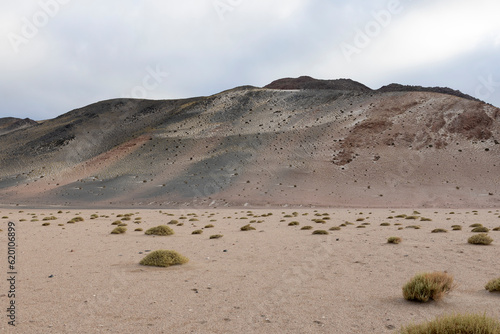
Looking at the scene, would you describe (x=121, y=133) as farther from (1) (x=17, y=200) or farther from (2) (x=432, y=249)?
(2) (x=432, y=249)

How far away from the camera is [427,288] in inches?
295

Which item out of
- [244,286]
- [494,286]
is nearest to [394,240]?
[494,286]

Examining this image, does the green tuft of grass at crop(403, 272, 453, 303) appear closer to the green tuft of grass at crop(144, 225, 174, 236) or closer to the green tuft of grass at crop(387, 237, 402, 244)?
the green tuft of grass at crop(387, 237, 402, 244)

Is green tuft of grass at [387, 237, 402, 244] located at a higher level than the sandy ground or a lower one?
lower

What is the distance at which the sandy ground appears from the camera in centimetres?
666

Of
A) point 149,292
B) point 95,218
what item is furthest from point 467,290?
point 95,218

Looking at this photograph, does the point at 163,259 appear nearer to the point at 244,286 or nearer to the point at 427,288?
the point at 244,286

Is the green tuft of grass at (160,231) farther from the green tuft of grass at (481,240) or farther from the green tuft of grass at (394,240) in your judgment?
the green tuft of grass at (481,240)

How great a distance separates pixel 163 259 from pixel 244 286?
3666 millimetres

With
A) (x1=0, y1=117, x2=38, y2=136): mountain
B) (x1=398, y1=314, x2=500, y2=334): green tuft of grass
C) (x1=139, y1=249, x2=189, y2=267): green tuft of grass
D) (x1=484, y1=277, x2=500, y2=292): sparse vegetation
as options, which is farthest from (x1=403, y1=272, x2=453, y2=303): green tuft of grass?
(x1=0, y1=117, x2=38, y2=136): mountain

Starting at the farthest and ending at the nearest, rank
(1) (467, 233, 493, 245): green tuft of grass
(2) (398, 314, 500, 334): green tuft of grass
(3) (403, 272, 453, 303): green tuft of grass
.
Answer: (1) (467, 233, 493, 245): green tuft of grass
(3) (403, 272, 453, 303): green tuft of grass
(2) (398, 314, 500, 334): green tuft of grass

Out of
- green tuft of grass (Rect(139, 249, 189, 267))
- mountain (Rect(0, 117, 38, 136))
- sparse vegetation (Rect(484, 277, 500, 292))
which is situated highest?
mountain (Rect(0, 117, 38, 136))

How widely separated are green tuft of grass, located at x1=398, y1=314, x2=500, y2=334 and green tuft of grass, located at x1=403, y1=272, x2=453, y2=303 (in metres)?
2.95

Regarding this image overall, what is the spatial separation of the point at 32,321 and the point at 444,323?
690 cm
